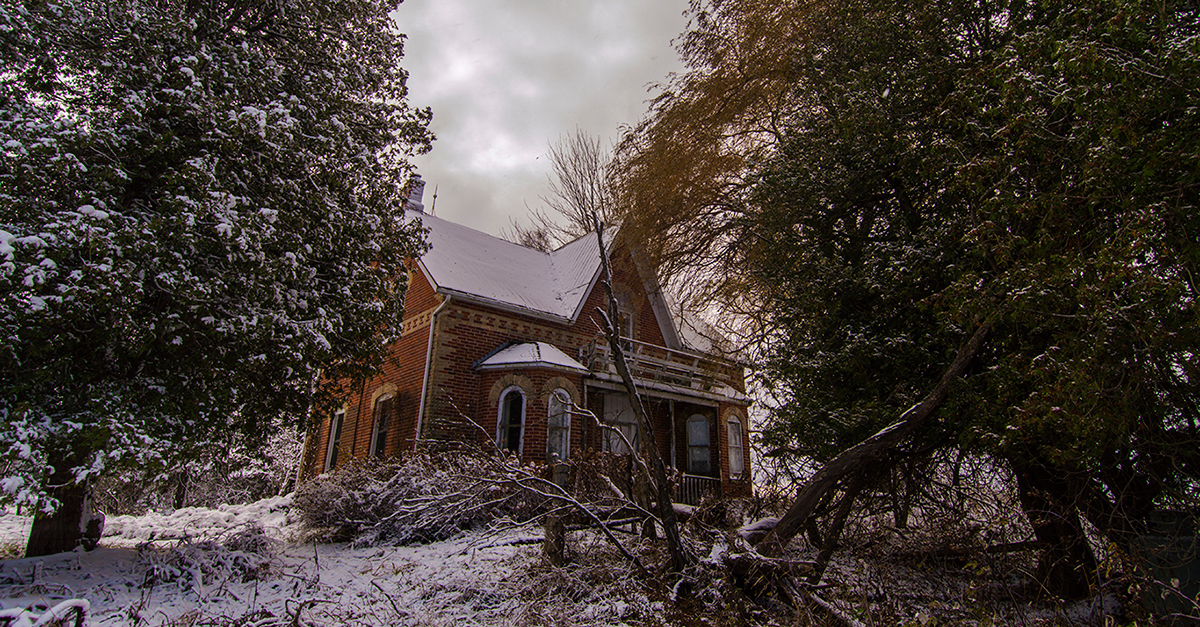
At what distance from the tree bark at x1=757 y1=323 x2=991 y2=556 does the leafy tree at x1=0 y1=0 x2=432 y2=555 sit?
18.4ft

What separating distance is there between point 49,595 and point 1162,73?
10.2m

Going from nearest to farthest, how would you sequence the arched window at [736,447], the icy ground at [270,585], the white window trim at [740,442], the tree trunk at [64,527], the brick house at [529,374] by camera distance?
1. the icy ground at [270,585]
2. the tree trunk at [64,527]
3. the brick house at [529,374]
4. the white window trim at [740,442]
5. the arched window at [736,447]

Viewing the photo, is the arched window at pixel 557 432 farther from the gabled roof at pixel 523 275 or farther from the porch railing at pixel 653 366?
the gabled roof at pixel 523 275

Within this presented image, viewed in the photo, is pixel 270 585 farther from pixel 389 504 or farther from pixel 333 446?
pixel 333 446

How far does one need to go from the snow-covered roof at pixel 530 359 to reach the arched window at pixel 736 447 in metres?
5.70

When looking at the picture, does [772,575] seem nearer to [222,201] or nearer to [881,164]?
[881,164]

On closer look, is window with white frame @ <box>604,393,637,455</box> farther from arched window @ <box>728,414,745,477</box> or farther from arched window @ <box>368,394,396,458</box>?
arched window @ <box>368,394,396,458</box>

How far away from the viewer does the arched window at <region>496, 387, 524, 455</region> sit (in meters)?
13.5

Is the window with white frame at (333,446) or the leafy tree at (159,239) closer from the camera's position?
the leafy tree at (159,239)

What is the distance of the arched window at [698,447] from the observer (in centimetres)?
1661

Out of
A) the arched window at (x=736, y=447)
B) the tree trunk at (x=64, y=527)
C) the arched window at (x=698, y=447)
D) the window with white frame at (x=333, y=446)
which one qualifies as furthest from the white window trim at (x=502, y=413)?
the tree trunk at (x=64, y=527)

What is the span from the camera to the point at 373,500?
9.73 meters

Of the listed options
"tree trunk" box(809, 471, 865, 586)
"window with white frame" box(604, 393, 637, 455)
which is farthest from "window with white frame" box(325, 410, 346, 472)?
"tree trunk" box(809, 471, 865, 586)

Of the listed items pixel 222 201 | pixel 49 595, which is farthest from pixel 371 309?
pixel 49 595
